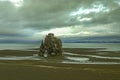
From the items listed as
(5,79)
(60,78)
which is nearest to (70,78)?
(60,78)

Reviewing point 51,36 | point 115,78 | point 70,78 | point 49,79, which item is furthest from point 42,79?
point 51,36

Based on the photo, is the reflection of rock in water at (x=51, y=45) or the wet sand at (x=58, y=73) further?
the reflection of rock in water at (x=51, y=45)

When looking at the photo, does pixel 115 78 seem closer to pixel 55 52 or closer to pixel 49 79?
pixel 49 79

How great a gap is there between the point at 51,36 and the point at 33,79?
25085 millimetres

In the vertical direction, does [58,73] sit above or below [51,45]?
below

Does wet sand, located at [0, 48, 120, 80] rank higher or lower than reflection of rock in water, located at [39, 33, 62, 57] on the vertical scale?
lower

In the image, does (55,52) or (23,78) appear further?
(55,52)

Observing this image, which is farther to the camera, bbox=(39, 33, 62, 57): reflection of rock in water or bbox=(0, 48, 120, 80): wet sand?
bbox=(39, 33, 62, 57): reflection of rock in water

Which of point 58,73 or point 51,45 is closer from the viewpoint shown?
point 58,73

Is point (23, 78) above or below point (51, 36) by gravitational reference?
below

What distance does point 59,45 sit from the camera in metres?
42.0

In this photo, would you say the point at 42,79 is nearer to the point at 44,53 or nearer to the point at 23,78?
the point at 23,78

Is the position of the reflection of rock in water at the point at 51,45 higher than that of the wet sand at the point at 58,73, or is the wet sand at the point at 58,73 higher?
the reflection of rock in water at the point at 51,45

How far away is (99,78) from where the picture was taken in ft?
55.8
